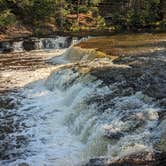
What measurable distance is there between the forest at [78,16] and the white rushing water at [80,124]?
72.5ft

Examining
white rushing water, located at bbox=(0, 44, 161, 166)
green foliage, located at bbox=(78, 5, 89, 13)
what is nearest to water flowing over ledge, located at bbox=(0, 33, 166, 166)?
white rushing water, located at bbox=(0, 44, 161, 166)

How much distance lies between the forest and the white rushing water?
2211 centimetres

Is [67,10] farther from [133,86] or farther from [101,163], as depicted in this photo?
[101,163]

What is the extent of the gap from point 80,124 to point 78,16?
29.8 meters

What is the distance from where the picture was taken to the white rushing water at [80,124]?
460 inches

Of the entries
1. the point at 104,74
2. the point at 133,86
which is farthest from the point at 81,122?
the point at 104,74

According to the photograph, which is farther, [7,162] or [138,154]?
[7,162]

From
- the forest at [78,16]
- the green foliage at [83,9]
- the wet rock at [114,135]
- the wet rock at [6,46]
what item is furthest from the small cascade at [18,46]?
the wet rock at [114,135]

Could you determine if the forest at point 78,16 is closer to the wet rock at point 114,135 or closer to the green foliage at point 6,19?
the green foliage at point 6,19

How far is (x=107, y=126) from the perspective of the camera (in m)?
12.7

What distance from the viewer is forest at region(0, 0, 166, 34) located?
40.4 meters

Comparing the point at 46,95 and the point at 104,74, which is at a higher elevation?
the point at 104,74

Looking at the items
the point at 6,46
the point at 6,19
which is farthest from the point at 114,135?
the point at 6,19

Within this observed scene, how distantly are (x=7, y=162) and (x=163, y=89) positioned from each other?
6472mm
